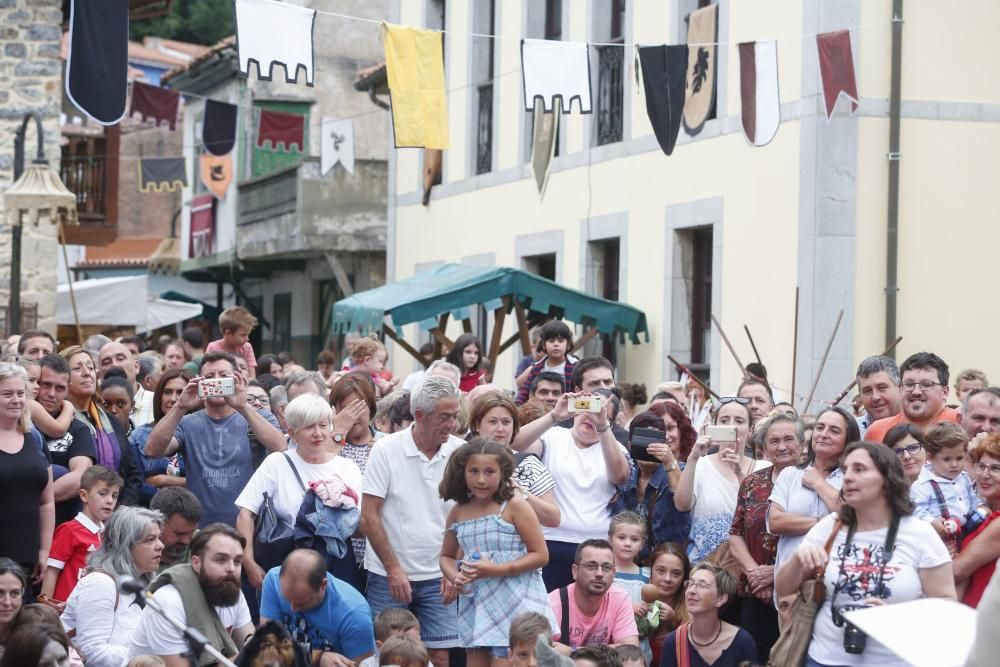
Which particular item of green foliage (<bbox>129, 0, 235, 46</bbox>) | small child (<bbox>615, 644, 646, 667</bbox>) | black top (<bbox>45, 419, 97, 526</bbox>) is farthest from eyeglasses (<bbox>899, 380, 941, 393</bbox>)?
green foliage (<bbox>129, 0, 235, 46</bbox>)

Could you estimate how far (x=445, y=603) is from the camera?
7.36 meters

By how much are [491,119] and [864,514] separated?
1544 centimetres

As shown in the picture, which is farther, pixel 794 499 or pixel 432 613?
pixel 432 613

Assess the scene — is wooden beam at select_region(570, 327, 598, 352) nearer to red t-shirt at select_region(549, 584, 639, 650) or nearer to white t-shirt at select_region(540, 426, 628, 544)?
white t-shirt at select_region(540, 426, 628, 544)

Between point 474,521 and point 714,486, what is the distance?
5.47 ft

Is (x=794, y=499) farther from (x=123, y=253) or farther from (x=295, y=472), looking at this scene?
(x=123, y=253)

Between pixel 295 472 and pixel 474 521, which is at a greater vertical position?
pixel 295 472

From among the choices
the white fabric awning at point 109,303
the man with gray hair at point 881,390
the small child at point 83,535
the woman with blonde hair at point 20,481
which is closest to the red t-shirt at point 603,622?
the man with gray hair at point 881,390

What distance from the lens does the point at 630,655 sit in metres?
7.53

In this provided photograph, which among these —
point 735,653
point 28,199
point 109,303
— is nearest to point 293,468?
point 735,653

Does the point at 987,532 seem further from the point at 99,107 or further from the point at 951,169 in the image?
the point at 951,169

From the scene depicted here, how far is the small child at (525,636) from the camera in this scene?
22.6 feet

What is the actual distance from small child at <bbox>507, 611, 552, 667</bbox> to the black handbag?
1.46 m

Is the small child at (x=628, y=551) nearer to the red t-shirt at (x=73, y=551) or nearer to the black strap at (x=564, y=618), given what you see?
the black strap at (x=564, y=618)
